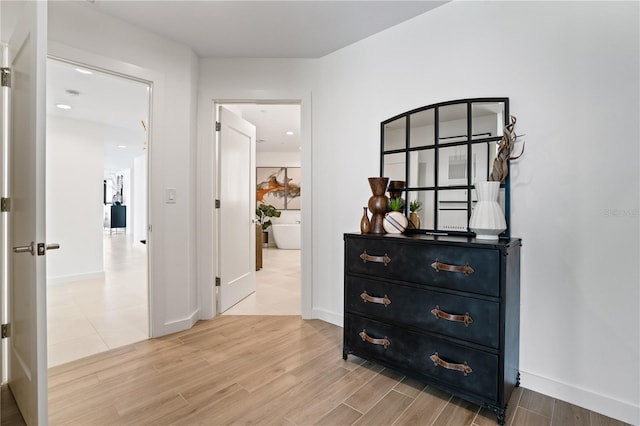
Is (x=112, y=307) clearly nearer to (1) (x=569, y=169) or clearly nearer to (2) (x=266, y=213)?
(1) (x=569, y=169)

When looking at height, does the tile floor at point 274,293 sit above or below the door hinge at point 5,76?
below

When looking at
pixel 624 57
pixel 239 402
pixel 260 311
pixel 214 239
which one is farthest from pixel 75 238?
pixel 624 57

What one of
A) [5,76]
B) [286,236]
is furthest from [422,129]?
[286,236]

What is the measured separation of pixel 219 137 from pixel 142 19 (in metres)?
1.04

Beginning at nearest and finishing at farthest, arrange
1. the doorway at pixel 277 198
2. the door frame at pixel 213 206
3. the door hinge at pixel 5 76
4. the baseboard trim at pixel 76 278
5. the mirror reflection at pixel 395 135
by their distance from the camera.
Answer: the door hinge at pixel 5 76 < the mirror reflection at pixel 395 135 < the door frame at pixel 213 206 < the doorway at pixel 277 198 < the baseboard trim at pixel 76 278

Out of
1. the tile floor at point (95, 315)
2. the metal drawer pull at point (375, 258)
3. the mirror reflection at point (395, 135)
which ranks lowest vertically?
the tile floor at point (95, 315)

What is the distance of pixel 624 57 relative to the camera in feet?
5.09

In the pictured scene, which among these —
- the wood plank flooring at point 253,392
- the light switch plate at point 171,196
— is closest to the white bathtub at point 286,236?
the light switch plate at point 171,196

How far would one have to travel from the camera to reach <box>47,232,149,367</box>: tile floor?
94.3 inches

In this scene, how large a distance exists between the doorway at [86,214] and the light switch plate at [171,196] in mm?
469

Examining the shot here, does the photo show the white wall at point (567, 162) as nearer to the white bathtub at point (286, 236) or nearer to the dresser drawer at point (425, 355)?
the dresser drawer at point (425, 355)

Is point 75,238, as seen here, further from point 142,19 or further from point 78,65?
point 142,19

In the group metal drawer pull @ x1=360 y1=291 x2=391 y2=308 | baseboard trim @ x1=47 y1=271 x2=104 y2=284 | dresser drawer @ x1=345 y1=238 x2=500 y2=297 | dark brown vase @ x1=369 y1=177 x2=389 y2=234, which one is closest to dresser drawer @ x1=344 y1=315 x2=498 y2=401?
metal drawer pull @ x1=360 y1=291 x2=391 y2=308

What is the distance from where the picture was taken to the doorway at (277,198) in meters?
3.33
